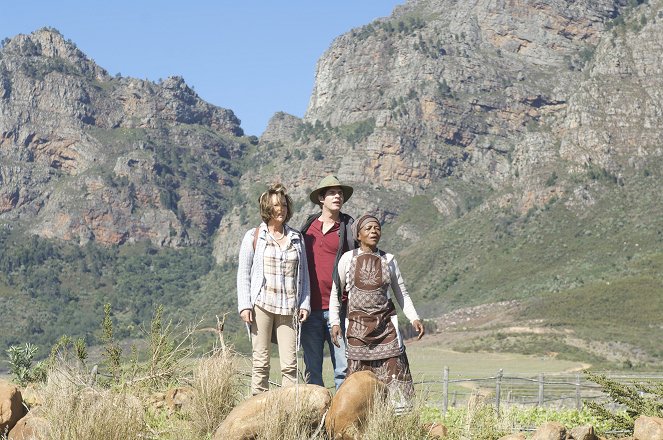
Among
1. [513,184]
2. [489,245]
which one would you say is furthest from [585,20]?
[489,245]

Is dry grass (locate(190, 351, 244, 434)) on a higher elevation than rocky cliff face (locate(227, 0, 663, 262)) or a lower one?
lower

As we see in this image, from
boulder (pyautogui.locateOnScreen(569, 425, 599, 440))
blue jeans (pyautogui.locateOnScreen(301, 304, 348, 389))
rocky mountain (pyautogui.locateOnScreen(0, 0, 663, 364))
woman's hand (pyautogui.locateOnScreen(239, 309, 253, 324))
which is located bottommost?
boulder (pyautogui.locateOnScreen(569, 425, 599, 440))

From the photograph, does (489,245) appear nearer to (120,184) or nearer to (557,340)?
(557,340)

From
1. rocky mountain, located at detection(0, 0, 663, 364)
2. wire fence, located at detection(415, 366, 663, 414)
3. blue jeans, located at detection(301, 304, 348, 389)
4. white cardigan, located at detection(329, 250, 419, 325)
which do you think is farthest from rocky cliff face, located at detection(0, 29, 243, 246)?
white cardigan, located at detection(329, 250, 419, 325)

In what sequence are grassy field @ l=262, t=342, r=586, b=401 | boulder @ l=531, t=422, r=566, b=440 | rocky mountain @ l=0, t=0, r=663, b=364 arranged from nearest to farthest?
boulder @ l=531, t=422, r=566, b=440 < grassy field @ l=262, t=342, r=586, b=401 < rocky mountain @ l=0, t=0, r=663, b=364

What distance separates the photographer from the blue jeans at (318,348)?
297 inches

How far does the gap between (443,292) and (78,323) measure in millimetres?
50982

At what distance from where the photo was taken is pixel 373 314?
697 cm

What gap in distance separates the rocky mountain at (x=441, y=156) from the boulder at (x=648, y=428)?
185 feet

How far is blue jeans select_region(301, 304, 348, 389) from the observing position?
7551 millimetres

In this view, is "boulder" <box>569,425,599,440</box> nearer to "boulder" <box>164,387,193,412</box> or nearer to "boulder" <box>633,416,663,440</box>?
"boulder" <box>633,416,663,440</box>

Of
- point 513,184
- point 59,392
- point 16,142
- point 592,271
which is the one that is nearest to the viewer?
point 59,392

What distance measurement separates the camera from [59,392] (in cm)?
630

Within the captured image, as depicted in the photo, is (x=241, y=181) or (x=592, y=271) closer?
(x=592, y=271)
